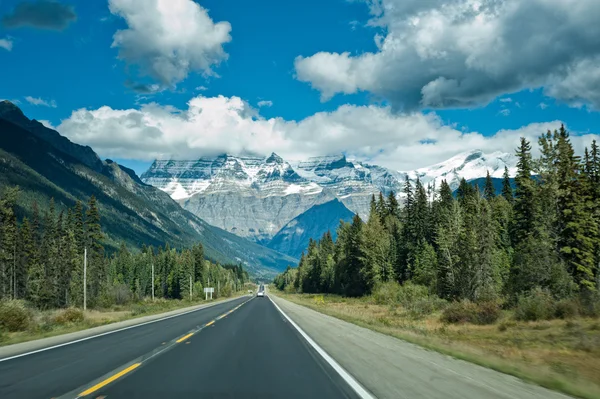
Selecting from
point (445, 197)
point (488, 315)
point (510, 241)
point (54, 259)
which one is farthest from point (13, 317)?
point (445, 197)

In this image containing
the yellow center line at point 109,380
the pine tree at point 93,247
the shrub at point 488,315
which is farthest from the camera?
the pine tree at point 93,247

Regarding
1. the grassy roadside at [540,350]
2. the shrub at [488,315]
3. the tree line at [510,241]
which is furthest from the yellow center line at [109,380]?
the tree line at [510,241]

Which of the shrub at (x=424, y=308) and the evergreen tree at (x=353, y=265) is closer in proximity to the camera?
the shrub at (x=424, y=308)

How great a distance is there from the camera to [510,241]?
2589 inches

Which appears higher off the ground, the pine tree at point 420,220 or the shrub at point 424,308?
the pine tree at point 420,220

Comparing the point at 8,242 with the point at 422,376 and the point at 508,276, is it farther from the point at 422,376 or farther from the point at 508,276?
the point at 422,376

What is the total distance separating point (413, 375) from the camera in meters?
10.1

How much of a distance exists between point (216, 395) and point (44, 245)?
75.8 metres

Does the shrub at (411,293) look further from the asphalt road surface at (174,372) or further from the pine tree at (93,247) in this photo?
the asphalt road surface at (174,372)

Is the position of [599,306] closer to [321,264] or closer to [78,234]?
[78,234]

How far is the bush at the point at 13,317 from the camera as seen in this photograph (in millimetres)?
23491

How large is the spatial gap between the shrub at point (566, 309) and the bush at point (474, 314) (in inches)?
141

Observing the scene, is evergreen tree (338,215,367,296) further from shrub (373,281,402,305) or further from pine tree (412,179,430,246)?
shrub (373,281,402,305)

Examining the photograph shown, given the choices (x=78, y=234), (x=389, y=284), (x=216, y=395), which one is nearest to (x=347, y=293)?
(x=389, y=284)
